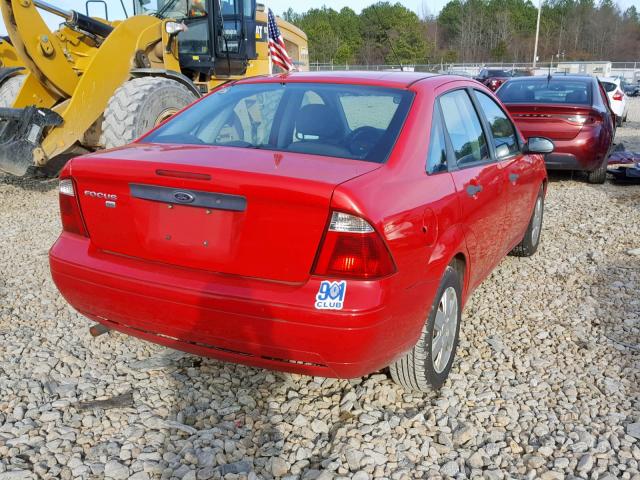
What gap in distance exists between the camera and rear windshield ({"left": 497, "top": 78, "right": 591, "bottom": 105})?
29.7 feet

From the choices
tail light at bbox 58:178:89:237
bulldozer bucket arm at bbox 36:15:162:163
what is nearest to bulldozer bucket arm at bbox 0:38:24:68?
bulldozer bucket arm at bbox 36:15:162:163

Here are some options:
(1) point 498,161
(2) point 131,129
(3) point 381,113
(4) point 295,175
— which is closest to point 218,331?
(4) point 295,175

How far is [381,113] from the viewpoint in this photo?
327 cm

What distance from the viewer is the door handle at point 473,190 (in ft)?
11.2

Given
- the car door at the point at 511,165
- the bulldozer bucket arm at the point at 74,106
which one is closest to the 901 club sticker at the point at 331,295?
the car door at the point at 511,165

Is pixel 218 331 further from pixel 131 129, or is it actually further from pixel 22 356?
pixel 131 129

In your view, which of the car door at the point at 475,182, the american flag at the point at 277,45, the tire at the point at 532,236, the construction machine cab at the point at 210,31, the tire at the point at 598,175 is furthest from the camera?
the american flag at the point at 277,45

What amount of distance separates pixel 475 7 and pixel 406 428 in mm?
107251

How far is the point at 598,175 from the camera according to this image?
30.0 feet

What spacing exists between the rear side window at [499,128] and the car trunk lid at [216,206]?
67.1 inches

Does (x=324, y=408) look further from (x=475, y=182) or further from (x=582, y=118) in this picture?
(x=582, y=118)

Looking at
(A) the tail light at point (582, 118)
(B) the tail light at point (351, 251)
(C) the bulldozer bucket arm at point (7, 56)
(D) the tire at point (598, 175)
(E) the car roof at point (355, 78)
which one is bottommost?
(D) the tire at point (598, 175)

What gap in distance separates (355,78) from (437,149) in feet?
2.37

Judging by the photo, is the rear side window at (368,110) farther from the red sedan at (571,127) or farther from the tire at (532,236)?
the red sedan at (571,127)
